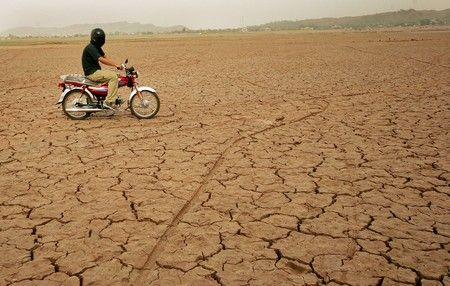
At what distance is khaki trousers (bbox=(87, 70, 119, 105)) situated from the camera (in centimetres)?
672

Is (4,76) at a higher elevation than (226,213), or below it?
higher

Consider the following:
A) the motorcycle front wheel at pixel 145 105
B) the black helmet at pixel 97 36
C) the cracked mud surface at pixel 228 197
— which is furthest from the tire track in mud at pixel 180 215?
the black helmet at pixel 97 36

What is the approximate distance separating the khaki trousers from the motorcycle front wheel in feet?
1.42

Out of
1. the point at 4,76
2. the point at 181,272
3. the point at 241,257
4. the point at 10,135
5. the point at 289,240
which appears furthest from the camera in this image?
the point at 4,76

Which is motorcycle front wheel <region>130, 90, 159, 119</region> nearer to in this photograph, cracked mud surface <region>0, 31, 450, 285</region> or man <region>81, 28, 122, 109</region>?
cracked mud surface <region>0, 31, 450, 285</region>

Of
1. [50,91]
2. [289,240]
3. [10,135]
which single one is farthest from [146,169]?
[50,91]

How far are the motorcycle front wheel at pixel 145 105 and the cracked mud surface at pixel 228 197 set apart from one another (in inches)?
9.5

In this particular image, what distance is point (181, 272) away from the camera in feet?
9.17

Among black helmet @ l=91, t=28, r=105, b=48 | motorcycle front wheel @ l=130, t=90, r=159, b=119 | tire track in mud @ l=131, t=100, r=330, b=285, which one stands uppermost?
black helmet @ l=91, t=28, r=105, b=48

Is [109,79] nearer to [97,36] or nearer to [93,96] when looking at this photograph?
[93,96]

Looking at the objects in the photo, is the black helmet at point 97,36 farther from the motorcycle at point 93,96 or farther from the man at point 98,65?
the motorcycle at point 93,96

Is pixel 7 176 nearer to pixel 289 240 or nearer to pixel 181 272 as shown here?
pixel 181 272

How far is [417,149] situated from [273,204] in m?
2.94

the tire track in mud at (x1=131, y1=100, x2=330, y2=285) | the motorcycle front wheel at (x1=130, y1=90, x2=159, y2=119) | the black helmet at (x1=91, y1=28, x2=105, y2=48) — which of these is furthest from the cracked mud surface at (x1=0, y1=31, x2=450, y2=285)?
the black helmet at (x1=91, y1=28, x2=105, y2=48)
